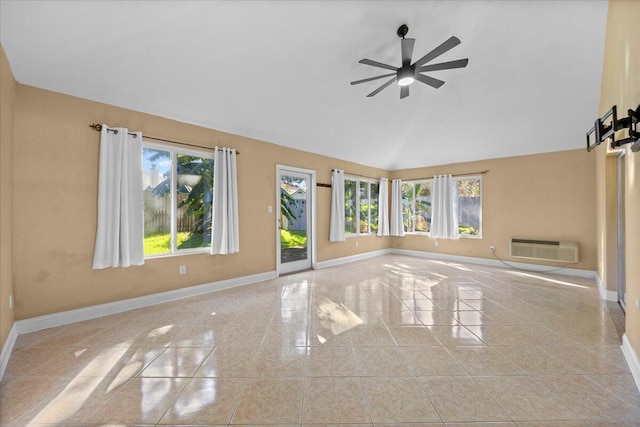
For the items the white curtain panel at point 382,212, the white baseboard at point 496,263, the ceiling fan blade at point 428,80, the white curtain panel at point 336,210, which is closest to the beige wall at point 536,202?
the white baseboard at point 496,263

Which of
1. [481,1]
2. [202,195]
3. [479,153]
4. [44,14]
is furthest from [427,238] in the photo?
[44,14]

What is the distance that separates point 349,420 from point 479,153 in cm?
625

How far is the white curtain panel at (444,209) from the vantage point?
21.0 feet

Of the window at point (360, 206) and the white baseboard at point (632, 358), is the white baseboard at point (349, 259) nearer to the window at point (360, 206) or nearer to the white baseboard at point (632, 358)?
the window at point (360, 206)

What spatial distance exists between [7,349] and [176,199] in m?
2.18

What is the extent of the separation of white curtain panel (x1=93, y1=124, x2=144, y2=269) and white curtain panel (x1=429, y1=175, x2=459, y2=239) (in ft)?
20.4

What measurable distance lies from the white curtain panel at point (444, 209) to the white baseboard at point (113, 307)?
4860mm

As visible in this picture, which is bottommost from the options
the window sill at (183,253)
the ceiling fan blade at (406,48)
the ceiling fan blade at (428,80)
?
the window sill at (183,253)

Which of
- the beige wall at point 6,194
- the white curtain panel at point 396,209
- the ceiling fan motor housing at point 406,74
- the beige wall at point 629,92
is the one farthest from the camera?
the white curtain panel at point 396,209

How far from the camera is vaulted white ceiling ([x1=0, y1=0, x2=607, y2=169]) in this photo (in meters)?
2.51

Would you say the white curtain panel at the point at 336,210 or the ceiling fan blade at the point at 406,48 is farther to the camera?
the white curtain panel at the point at 336,210

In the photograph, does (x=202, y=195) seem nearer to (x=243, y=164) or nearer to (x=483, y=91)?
(x=243, y=164)

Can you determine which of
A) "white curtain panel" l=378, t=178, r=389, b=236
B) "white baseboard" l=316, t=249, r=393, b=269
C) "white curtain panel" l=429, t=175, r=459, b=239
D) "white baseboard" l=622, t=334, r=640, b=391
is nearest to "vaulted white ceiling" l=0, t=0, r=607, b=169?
"white curtain panel" l=429, t=175, r=459, b=239

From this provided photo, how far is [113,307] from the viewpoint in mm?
3168
